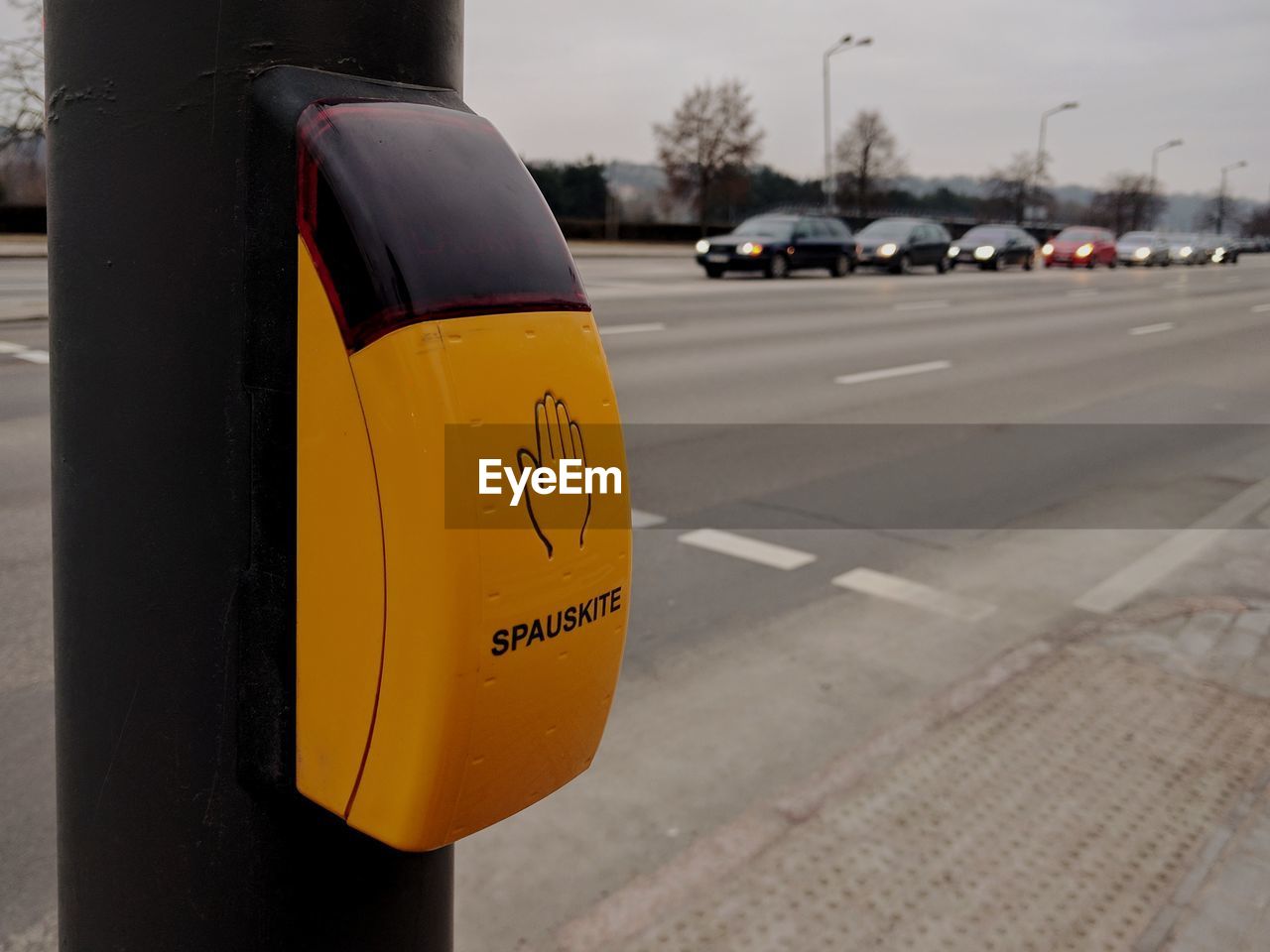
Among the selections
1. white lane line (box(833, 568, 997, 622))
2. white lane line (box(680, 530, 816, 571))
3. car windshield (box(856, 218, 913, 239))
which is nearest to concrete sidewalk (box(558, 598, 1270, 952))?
white lane line (box(833, 568, 997, 622))

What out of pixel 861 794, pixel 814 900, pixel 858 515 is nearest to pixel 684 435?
pixel 858 515

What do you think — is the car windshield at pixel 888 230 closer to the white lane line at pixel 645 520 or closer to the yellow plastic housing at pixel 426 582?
the white lane line at pixel 645 520

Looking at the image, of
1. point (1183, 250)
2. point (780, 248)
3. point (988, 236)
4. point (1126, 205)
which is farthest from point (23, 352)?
point (1126, 205)

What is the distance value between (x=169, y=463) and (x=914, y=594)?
4648 millimetres

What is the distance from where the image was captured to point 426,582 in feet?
3.26

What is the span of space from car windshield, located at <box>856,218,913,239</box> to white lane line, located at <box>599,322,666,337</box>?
17.1m

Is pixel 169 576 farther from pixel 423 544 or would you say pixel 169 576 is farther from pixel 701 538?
pixel 701 538

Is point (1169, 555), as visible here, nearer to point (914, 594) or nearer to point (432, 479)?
point (914, 594)

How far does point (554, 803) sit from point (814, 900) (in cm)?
85

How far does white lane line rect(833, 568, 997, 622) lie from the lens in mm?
5145

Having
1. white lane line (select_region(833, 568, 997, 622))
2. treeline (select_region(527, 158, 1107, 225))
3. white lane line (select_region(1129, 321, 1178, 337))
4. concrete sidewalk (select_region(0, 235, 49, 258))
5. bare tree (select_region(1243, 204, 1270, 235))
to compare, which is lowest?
white lane line (select_region(833, 568, 997, 622))

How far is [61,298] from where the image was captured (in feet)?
3.58

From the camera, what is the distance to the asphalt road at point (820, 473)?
13.6 ft

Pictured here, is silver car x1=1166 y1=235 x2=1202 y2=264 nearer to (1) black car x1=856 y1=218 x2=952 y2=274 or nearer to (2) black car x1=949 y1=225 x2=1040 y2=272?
(2) black car x1=949 y1=225 x2=1040 y2=272
